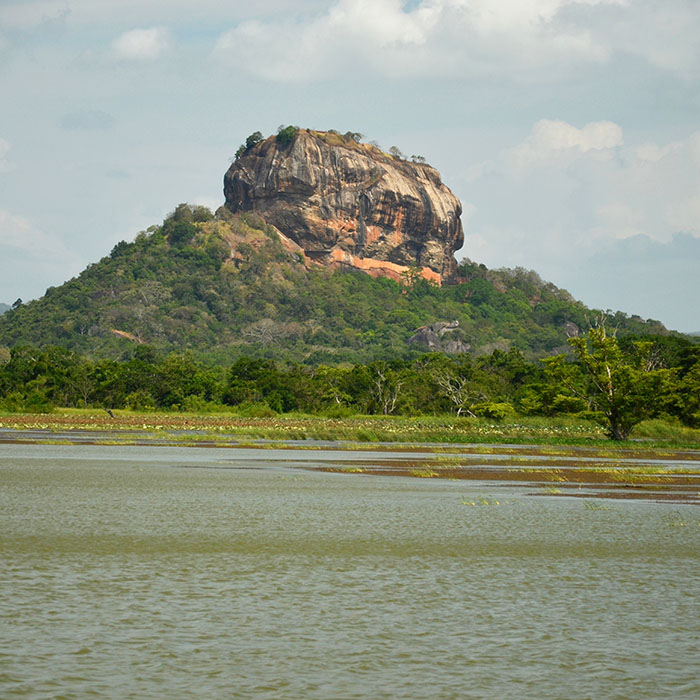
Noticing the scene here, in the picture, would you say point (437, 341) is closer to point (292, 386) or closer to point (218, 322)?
point (218, 322)

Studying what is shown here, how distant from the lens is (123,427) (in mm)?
66500

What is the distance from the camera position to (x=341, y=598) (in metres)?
12.2

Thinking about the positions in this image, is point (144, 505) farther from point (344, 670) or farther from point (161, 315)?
point (161, 315)

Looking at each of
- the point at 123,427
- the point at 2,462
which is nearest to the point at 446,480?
the point at 2,462

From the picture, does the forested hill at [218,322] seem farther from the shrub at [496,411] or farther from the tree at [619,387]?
the tree at [619,387]

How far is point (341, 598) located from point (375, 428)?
5561 centimetres

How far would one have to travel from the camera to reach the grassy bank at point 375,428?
58094 mm

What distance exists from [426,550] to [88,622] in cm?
724

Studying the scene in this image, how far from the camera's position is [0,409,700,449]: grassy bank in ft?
191

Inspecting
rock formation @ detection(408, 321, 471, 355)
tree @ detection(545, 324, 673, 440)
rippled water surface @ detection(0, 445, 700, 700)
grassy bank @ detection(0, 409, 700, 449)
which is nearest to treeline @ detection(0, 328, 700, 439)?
grassy bank @ detection(0, 409, 700, 449)

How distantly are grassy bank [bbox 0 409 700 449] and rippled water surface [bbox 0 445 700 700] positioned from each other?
34805 millimetres

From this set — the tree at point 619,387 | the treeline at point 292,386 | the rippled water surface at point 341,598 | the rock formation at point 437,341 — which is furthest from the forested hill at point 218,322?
the rippled water surface at point 341,598

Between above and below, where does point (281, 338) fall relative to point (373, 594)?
above

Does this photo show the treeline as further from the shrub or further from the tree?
the tree
